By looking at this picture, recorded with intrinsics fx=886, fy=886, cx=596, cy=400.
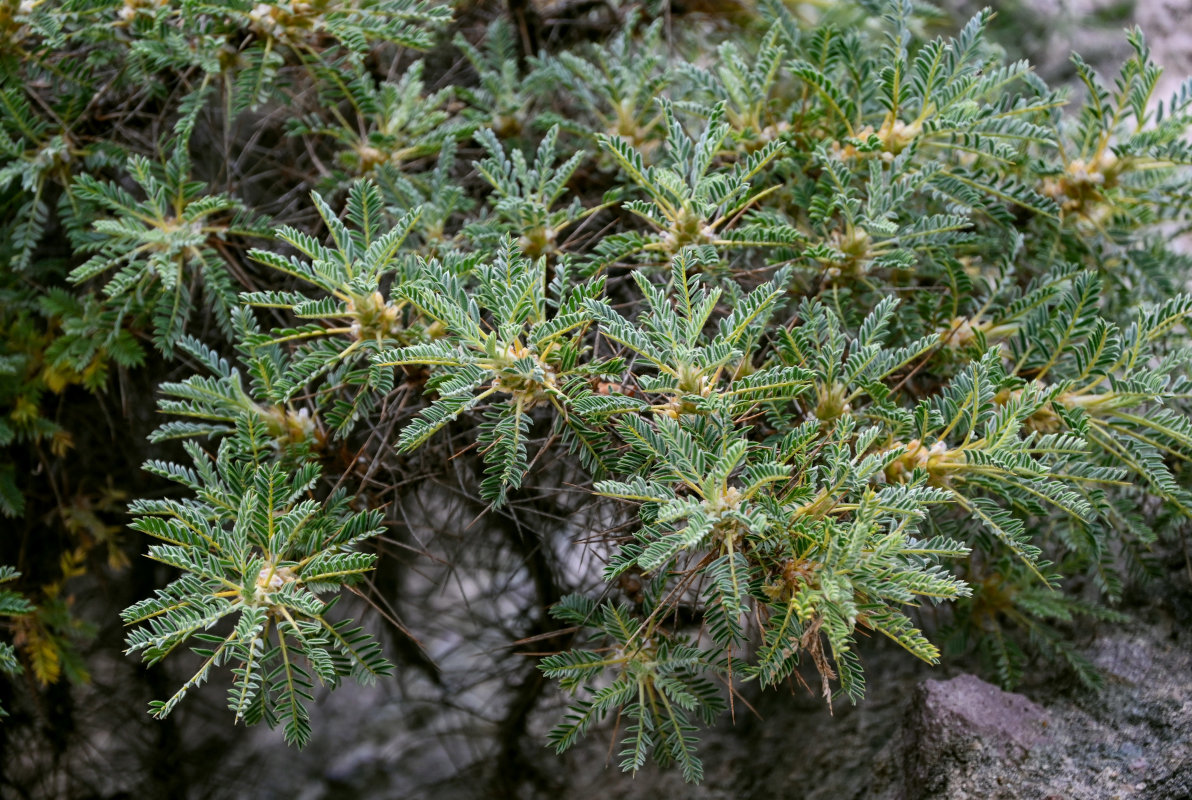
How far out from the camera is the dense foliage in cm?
116

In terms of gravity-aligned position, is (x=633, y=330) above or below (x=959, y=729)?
above

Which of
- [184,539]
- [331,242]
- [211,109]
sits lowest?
[184,539]

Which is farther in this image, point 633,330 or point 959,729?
point 959,729

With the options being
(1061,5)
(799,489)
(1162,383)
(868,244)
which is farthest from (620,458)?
(1061,5)

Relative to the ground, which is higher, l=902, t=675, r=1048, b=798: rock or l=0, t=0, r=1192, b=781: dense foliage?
l=0, t=0, r=1192, b=781: dense foliage

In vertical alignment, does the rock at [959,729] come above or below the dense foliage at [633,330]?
below

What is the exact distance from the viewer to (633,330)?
3.82 ft

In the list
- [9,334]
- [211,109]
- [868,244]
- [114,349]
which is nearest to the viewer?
[868,244]

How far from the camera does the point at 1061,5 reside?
236 cm

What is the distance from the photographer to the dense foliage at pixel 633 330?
116 centimetres

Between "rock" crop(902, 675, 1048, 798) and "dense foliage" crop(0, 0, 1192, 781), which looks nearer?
"dense foliage" crop(0, 0, 1192, 781)

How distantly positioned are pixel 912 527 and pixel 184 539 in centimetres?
98

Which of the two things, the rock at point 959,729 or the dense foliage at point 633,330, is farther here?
the rock at point 959,729

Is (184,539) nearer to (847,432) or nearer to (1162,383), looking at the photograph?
(847,432)
